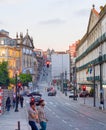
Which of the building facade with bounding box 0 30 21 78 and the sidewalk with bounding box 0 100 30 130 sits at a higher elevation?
the building facade with bounding box 0 30 21 78

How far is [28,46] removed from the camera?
17938cm

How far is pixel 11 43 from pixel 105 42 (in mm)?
80937

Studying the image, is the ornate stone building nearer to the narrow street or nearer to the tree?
the tree

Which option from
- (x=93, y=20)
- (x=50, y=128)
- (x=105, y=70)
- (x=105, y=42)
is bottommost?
(x=50, y=128)

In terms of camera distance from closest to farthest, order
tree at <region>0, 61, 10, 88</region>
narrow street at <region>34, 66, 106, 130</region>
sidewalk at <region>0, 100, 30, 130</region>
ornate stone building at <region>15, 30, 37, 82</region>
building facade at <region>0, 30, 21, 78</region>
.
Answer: sidewalk at <region>0, 100, 30, 130</region>, narrow street at <region>34, 66, 106, 130</region>, tree at <region>0, 61, 10, 88</region>, building facade at <region>0, 30, 21, 78</region>, ornate stone building at <region>15, 30, 37, 82</region>

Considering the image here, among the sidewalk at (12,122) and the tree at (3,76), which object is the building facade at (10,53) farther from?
the sidewalk at (12,122)

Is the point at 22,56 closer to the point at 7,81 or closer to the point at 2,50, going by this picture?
the point at 2,50

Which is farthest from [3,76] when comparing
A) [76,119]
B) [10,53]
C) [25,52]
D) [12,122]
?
[12,122]

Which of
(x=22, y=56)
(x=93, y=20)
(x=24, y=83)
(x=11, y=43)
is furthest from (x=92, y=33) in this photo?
(x=22, y=56)

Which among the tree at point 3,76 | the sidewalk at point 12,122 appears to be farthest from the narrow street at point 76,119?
the tree at point 3,76

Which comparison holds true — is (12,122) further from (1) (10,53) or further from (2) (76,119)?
(1) (10,53)

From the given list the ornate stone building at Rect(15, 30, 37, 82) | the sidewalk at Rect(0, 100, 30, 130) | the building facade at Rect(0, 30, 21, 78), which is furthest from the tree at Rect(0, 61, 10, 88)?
the sidewalk at Rect(0, 100, 30, 130)

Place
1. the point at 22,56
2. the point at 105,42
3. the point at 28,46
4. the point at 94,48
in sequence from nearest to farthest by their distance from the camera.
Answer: the point at 105,42
the point at 94,48
the point at 22,56
the point at 28,46

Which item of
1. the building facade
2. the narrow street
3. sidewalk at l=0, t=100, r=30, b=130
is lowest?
the narrow street
